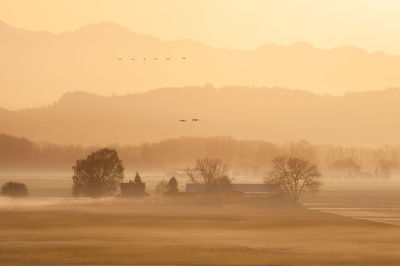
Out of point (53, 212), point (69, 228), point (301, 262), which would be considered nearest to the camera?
point (301, 262)

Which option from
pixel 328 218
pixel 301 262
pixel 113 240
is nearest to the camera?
pixel 301 262

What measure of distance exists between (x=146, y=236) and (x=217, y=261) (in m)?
28.5

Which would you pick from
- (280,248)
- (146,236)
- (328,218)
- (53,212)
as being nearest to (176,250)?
(280,248)

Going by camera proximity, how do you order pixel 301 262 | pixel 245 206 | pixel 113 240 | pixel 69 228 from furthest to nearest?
pixel 245 206 → pixel 69 228 → pixel 113 240 → pixel 301 262

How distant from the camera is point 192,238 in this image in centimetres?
11181

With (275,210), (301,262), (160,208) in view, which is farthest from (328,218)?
(301,262)

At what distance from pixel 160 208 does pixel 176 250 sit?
292 feet

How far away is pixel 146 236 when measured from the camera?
372 ft

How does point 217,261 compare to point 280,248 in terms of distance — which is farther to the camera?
point 280,248

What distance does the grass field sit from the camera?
87.9m

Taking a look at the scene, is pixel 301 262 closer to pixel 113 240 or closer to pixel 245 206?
pixel 113 240

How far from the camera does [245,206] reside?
653 ft

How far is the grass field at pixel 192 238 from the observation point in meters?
87.9

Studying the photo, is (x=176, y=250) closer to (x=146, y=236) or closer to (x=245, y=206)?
(x=146, y=236)
